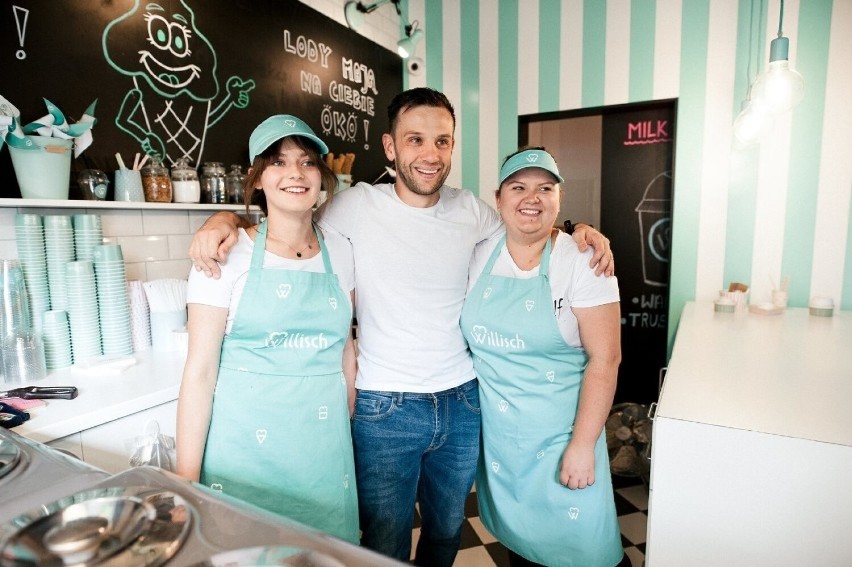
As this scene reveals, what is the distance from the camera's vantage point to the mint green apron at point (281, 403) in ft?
4.33

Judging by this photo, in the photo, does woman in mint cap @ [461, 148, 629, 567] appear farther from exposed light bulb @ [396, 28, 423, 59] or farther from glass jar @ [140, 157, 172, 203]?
exposed light bulb @ [396, 28, 423, 59]

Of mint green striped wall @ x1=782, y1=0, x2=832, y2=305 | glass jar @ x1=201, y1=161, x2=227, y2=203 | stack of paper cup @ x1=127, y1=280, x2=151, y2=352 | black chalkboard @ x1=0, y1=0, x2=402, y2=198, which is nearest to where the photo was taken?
black chalkboard @ x1=0, y1=0, x2=402, y2=198

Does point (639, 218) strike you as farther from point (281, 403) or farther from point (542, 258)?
point (281, 403)

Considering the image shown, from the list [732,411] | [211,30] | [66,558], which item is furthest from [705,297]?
[66,558]

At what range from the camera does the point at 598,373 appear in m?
1.49

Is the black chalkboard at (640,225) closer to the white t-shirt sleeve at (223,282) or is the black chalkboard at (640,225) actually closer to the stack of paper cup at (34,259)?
the white t-shirt sleeve at (223,282)

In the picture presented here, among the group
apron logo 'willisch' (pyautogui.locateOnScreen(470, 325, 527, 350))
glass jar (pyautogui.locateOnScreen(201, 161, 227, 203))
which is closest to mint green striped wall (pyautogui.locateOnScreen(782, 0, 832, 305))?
apron logo 'willisch' (pyautogui.locateOnScreen(470, 325, 527, 350))

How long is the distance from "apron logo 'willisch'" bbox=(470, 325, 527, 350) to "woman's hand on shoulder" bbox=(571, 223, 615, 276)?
0.29m

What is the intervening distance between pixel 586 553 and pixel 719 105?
2920mm

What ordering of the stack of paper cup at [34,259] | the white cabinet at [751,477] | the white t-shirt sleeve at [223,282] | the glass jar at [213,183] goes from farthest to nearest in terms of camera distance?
the glass jar at [213,183], the stack of paper cup at [34,259], the white t-shirt sleeve at [223,282], the white cabinet at [751,477]

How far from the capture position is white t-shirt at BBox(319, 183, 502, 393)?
154 cm

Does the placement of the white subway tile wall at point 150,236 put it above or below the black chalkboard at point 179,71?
below

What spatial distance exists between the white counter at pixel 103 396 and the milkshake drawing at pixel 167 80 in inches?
39.0

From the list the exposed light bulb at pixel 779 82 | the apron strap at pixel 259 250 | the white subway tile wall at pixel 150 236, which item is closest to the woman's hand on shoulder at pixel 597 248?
the apron strap at pixel 259 250
